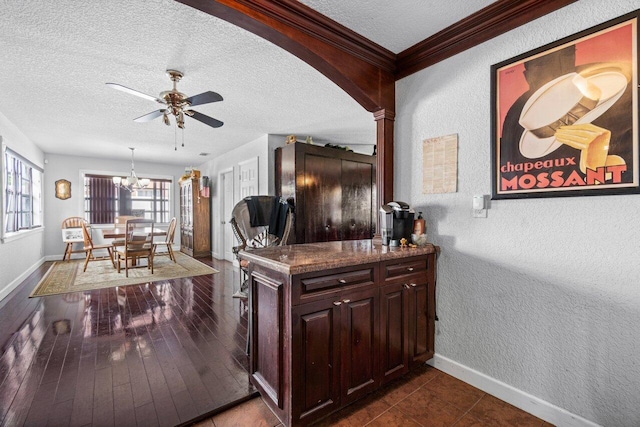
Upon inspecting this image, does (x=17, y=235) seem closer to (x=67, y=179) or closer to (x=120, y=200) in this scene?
(x=67, y=179)

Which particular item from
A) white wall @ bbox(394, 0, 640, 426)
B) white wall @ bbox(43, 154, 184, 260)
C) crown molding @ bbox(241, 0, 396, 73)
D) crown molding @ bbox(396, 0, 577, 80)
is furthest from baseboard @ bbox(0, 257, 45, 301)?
crown molding @ bbox(396, 0, 577, 80)

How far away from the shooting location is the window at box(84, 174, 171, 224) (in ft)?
24.1

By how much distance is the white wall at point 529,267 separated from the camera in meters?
1.50

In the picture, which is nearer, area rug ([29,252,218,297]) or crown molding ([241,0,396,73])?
crown molding ([241,0,396,73])

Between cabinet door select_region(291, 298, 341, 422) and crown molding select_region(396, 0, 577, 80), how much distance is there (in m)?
1.98

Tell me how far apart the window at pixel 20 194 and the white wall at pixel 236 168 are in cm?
337

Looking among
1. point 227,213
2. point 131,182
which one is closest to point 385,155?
point 227,213

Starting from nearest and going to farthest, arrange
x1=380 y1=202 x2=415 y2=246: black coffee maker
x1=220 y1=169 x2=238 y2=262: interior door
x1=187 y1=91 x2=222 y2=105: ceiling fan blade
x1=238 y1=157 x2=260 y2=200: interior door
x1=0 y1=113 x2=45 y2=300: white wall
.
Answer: x1=380 y1=202 x2=415 y2=246: black coffee maker → x1=187 y1=91 x2=222 y2=105: ceiling fan blade → x1=0 y1=113 x2=45 y2=300: white wall → x1=238 y1=157 x2=260 y2=200: interior door → x1=220 y1=169 x2=238 y2=262: interior door

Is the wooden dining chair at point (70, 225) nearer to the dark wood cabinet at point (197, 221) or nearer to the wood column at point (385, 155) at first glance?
the dark wood cabinet at point (197, 221)

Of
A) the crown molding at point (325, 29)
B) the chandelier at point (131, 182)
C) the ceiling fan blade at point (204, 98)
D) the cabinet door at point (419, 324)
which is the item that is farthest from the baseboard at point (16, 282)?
the cabinet door at point (419, 324)

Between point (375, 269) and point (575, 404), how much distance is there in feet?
4.32

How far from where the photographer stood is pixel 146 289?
14.2 feet

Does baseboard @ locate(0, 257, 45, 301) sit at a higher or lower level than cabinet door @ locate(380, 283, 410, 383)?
lower

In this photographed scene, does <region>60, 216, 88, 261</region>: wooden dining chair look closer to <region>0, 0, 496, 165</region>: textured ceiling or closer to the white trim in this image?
the white trim
